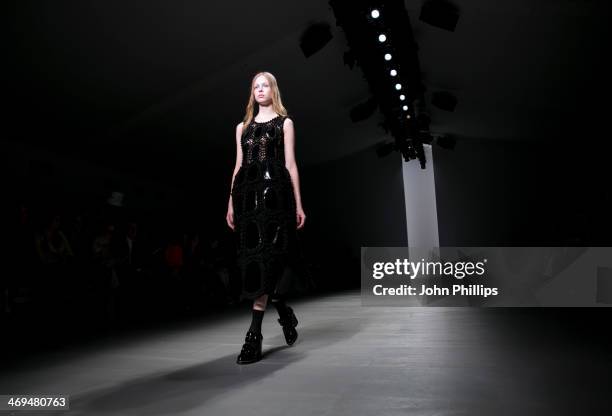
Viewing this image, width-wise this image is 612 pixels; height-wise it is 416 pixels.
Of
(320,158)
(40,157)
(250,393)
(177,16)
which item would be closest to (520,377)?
(250,393)

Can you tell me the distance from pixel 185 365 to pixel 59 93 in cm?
422

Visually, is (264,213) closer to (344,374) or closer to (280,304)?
(280,304)

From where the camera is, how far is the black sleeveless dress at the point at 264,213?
197cm

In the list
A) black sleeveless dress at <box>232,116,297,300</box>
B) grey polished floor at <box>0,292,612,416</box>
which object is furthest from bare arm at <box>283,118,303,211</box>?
grey polished floor at <box>0,292,612,416</box>

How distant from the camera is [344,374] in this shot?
5.40 ft

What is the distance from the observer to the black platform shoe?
189 centimetres

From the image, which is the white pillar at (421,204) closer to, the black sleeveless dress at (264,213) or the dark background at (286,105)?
the dark background at (286,105)

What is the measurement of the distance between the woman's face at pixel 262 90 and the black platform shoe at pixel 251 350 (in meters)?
1.04

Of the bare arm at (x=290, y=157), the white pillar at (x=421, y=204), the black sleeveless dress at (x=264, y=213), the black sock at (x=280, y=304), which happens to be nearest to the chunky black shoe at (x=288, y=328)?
the black sock at (x=280, y=304)

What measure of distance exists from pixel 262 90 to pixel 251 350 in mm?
1142

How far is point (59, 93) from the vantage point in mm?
4996

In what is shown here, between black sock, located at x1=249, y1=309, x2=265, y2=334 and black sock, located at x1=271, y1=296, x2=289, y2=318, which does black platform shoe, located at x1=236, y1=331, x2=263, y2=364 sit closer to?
black sock, located at x1=249, y1=309, x2=265, y2=334

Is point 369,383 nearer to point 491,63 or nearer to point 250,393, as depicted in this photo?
point 250,393

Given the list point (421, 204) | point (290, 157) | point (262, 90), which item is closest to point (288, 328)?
point (290, 157)
